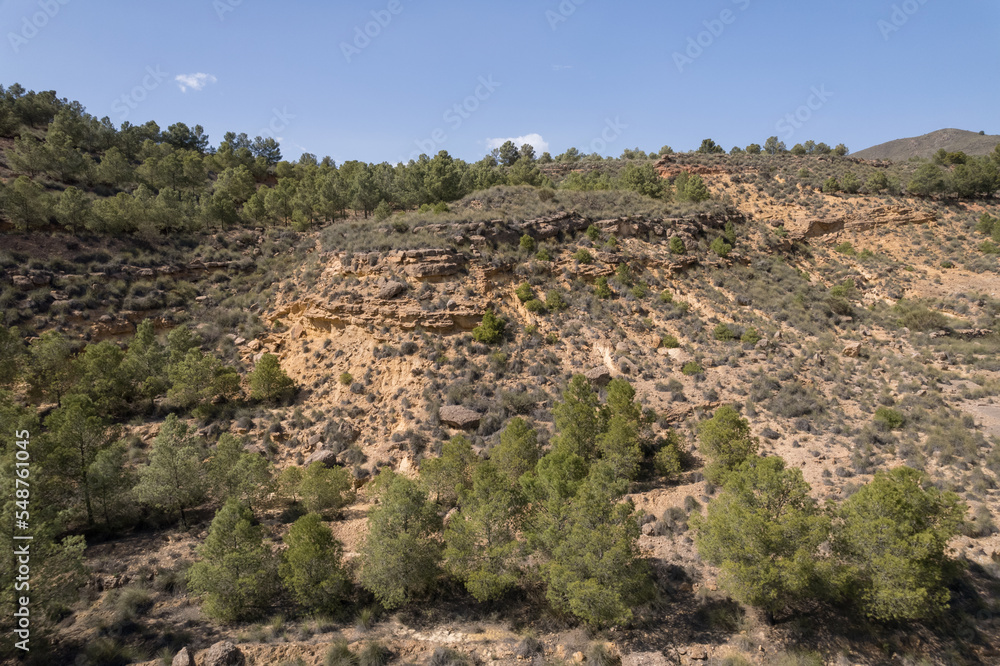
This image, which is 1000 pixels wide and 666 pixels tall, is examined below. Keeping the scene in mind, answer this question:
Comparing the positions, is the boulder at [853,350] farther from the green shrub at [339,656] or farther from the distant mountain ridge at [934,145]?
the distant mountain ridge at [934,145]

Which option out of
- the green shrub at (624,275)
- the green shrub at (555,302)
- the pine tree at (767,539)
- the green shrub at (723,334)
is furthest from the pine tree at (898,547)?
the green shrub at (624,275)

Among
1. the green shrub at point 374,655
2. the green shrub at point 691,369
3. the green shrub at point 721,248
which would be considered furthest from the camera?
the green shrub at point 721,248

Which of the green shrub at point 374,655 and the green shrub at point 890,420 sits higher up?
the green shrub at point 890,420

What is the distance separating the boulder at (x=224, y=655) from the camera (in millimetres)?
11930

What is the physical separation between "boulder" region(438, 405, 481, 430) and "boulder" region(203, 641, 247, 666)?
12.3 meters

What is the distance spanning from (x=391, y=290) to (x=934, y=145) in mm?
130958

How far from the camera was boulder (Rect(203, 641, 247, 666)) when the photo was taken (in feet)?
39.1

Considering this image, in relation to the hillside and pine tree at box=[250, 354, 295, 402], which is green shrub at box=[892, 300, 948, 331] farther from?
pine tree at box=[250, 354, 295, 402]

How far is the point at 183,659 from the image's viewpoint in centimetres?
1173

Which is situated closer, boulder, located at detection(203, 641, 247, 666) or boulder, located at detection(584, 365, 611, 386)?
boulder, located at detection(203, 641, 247, 666)

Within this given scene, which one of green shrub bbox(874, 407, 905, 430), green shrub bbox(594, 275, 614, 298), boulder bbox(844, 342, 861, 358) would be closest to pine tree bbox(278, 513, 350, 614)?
green shrub bbox(594, 275, 614, 298)

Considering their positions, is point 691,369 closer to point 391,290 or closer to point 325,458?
point 391,290

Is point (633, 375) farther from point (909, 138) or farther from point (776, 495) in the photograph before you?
point (909, 138)

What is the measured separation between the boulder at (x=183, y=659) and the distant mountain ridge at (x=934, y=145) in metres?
117
